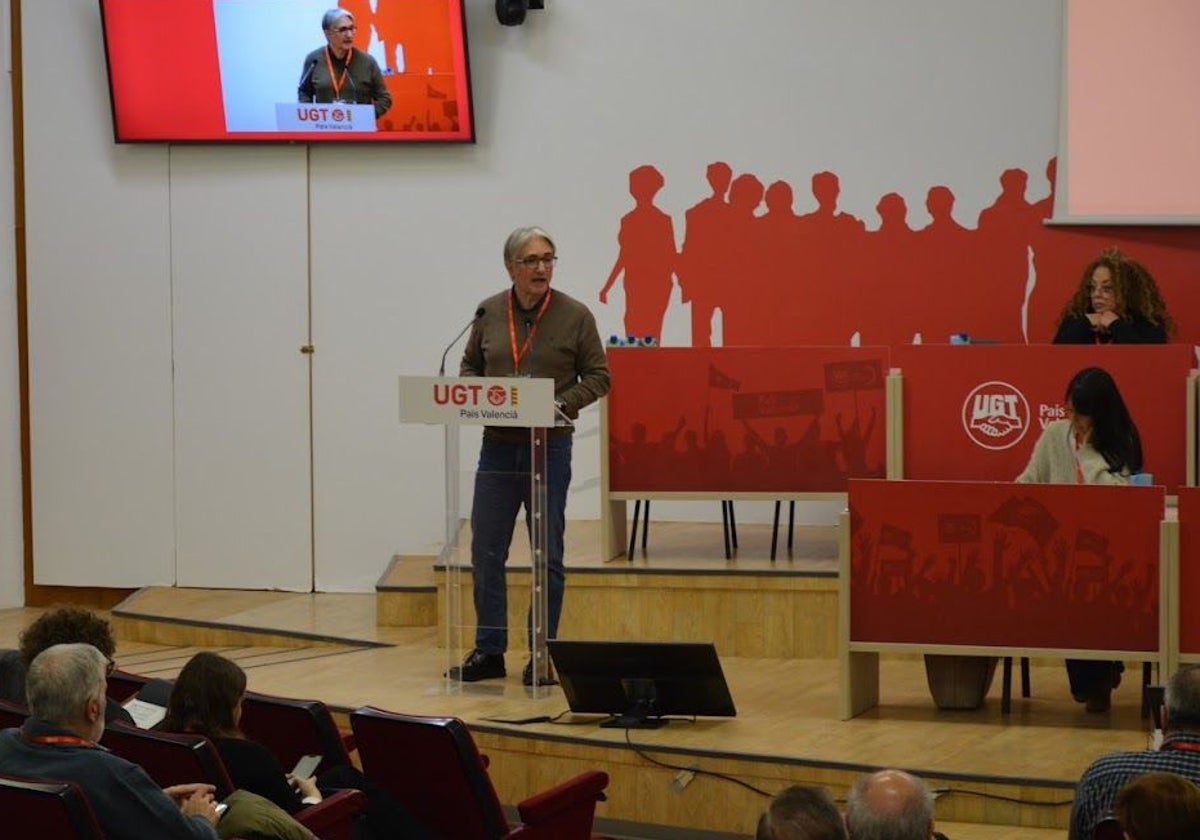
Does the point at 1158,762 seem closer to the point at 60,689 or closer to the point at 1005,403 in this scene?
the point at 60,689

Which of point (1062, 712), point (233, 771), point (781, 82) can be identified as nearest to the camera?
point (233, 771)

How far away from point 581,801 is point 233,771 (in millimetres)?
883

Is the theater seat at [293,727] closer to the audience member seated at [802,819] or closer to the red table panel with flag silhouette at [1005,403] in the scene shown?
the audience member seated at [802,819]

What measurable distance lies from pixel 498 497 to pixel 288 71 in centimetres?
338

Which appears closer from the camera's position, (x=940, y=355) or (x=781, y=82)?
(x=940, y=355)

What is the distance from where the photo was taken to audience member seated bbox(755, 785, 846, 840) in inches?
105

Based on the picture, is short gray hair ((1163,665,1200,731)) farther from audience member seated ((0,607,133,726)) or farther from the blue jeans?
the blue jeans

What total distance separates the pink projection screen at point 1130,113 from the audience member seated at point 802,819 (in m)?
5.36

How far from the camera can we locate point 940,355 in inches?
254

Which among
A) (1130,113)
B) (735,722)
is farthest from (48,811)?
(1130,113)

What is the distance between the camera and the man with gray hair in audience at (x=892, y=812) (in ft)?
9.12

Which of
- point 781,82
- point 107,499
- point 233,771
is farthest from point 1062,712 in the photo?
point 107,499

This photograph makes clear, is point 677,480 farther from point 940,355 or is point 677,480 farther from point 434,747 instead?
point 434,747

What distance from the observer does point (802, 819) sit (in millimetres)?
2688
